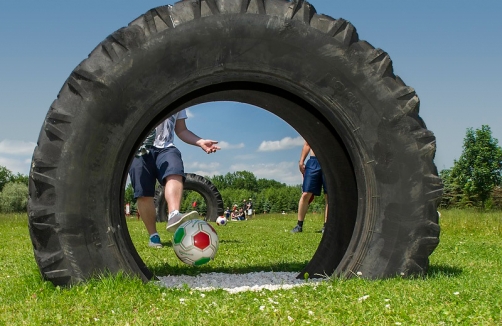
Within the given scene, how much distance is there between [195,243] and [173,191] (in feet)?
8.19

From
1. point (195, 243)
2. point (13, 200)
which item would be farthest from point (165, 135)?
point (13, 200)

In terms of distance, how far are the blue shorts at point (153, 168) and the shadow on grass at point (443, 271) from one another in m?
3.73

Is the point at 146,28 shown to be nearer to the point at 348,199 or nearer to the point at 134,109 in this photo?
the point at 134,109

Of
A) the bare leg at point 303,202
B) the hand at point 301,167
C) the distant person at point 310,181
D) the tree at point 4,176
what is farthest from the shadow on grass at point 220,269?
the tree at point 4,176

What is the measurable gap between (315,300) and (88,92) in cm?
184

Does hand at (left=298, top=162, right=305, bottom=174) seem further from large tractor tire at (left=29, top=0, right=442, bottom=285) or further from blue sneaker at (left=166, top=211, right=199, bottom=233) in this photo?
large tractor tire at (left=29, top=0, right=442, bottom=285)

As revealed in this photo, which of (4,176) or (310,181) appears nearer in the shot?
(310,181)

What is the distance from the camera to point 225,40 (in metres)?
3.52

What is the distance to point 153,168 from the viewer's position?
783 cm

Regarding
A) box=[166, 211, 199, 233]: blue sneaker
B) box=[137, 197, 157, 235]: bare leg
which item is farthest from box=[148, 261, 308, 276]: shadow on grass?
box=[137, 197, 157, 235]: bare leg

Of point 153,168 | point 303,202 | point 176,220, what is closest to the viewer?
point 176,220

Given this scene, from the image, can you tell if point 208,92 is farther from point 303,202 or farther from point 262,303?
point 303,202

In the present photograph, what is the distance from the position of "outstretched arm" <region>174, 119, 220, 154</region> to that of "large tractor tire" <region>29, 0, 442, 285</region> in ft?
3.85

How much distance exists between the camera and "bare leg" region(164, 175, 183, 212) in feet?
23.4
